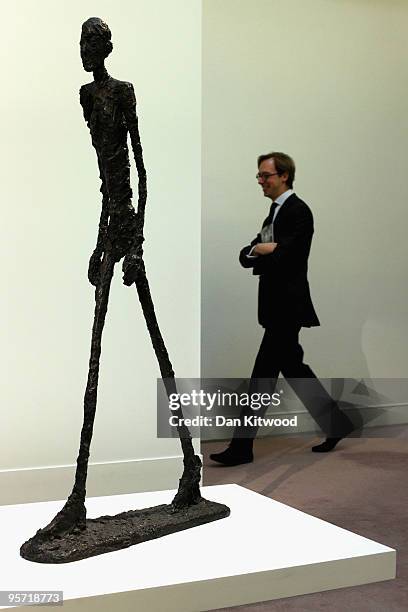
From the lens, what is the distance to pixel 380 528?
3.84 meters

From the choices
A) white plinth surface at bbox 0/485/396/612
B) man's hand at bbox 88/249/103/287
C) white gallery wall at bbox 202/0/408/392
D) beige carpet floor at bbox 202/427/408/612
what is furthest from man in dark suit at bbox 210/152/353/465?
man's hand at bbox 88/249/103/287

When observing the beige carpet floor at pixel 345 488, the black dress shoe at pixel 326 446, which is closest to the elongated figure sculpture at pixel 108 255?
the beige carpet floor at pixel 345 488

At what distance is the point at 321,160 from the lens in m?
6.16

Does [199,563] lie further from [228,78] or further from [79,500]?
[228,78]

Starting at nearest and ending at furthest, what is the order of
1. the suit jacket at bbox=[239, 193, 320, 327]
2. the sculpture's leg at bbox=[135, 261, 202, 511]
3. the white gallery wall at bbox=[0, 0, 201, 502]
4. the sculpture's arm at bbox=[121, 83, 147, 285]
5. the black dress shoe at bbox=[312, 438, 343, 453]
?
1. the sculpture's arm at bbox=[121, 83, 147, 285]
2. the sculpture's leg at bbox=[135, 261, 202, 511]
3. the white gallery wall at bbox=[0, 0, 201, 502]
4. the suit jacket at bbox=[239, 193, 320, 327]
5. the black dress shoe at bbox=[312, 438, 343, 453]

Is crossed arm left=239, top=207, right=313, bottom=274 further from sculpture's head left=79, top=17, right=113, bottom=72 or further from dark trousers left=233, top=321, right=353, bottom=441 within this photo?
sculpture's head left=79, top=17, right=113, bottom=72

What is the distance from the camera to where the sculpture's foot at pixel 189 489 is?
8.93 ft

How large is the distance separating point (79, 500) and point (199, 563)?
0.38 meters

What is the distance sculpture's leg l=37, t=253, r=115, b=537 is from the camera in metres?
2.40

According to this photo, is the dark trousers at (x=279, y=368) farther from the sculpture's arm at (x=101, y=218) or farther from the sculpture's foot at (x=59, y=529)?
the sculpture's foot at (x=59, y=529)

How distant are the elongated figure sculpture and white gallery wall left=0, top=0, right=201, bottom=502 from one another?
1312 millimetres

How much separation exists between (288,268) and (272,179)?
0.53m

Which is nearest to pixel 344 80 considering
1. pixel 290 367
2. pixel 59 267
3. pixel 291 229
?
pixel 291 229

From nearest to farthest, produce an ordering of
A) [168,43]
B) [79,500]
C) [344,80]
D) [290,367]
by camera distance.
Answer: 1. [79,500]
2. [168,43]
3. [290,367]
4. [344,80]
